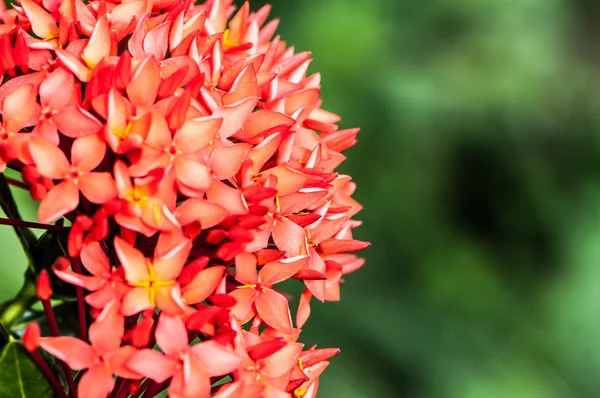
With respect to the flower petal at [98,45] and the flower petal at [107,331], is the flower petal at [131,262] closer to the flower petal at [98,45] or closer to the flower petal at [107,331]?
the flower petal at [107,331]

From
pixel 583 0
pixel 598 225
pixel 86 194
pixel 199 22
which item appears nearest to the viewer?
pixel 86 194

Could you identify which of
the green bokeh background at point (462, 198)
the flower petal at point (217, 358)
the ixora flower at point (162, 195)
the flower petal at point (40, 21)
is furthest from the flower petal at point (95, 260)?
the green bokeh background at point (462, 198)

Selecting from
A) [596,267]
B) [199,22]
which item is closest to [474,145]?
[596,267]

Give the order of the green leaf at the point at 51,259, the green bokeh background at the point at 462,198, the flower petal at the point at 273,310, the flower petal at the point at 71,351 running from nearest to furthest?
1. the flower petal at the point at 71,351
2. the flower petal at the point at 273,310
3. the green leaf at the point at 51,259
4. the green bokeh background at the point at 462,198

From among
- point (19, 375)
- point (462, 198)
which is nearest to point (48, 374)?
point (19, 375)

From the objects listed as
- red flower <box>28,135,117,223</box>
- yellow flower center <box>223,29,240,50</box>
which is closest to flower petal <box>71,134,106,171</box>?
red flower <box>28,135,117,223</box>

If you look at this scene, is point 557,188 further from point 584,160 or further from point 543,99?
point 543,99

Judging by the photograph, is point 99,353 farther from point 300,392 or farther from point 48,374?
point 300,392
